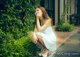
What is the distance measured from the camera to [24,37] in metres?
8.55

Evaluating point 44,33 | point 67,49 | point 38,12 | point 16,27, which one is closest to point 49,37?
point 44,33

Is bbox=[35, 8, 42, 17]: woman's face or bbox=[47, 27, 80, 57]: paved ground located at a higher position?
bbox=[35, 8, 42, 17]: woman's face

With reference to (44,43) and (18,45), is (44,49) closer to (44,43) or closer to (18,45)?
(44,43)

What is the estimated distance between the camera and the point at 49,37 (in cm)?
577

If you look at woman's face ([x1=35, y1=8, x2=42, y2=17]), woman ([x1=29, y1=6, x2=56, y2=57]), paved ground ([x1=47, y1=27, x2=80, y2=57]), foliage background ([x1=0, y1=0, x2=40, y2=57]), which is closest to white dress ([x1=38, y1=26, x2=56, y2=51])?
woman ([x1=29, y1=6, x2=56, y2=57])

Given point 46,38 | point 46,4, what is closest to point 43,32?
point 46,38

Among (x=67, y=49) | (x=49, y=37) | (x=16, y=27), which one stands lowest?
(x=67, y=49)

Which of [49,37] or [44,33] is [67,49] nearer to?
[44,33]

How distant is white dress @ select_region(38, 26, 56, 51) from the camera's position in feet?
19.0

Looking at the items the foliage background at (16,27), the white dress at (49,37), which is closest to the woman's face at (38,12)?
the white dress at (49,37)

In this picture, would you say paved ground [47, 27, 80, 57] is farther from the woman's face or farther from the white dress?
the woman's face

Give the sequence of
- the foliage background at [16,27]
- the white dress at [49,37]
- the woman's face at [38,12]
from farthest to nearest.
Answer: the foliage background at [16,27], the woman's face at [38,12], the white dress at [49,37]

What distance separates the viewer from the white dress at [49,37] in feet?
19.0

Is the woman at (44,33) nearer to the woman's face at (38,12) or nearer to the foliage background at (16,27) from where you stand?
the woman's face at (38,12)
